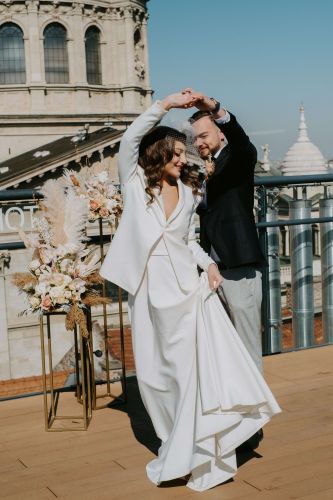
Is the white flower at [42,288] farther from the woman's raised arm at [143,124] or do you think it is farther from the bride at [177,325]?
the woman's raised arm at [143,124]

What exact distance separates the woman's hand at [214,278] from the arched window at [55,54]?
168 feet

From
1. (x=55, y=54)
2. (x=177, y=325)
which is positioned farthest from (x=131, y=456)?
(x=55, y=54)

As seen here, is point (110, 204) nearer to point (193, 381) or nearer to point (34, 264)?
point (34, 264)

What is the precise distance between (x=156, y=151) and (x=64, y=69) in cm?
5117

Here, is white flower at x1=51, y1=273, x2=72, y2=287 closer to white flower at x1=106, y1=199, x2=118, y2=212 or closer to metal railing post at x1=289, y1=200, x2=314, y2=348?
white flower at x1=106, y1=199, x2=118, y2=212

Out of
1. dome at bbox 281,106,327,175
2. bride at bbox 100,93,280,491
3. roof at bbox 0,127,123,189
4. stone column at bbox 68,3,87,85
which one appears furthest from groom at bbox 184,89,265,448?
dome at bbox 281,106,327,175

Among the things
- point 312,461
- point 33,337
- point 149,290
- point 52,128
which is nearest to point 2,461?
point 149,290

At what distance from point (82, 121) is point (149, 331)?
50677 mm

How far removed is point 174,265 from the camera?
410 cm

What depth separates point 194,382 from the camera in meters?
3.97

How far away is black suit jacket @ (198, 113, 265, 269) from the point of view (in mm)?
4281

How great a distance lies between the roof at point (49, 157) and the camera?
137ft

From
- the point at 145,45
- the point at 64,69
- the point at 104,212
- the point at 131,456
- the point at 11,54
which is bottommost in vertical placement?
the point at 131,456

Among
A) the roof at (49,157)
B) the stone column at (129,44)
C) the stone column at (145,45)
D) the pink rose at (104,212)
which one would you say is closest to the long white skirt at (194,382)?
the pink rose at (104,212)
